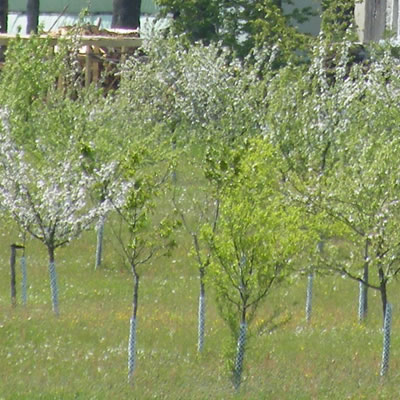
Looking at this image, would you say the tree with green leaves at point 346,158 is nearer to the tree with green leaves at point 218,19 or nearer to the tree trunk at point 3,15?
the tree with green leaves at point 218,19

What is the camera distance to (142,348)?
762 inches

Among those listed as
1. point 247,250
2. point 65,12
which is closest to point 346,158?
point 247,250

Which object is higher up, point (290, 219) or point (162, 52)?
point (162, 52)

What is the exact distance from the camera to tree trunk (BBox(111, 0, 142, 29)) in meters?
48.1

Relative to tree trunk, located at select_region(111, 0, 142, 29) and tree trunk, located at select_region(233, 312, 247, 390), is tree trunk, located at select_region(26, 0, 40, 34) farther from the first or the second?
tree trunk, located at select_region(233, 312, 247, 390)

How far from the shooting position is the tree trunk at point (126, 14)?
4812cm

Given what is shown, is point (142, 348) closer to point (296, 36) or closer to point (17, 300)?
point (17, 300)

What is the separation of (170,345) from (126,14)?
29.6m

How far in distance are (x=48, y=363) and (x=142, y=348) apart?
2.07 metres

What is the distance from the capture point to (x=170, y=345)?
19.9 metres

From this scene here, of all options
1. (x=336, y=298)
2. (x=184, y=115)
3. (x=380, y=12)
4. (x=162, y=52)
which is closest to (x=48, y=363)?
(x=336, y=298)

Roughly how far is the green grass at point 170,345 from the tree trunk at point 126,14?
22.4 meters

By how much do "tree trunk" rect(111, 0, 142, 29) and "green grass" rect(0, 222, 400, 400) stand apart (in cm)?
2236

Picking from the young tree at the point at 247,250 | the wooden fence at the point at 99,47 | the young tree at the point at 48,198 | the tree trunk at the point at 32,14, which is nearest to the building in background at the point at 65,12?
the tree trunk at the point at 32,14
